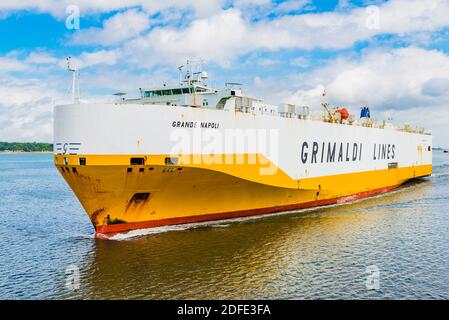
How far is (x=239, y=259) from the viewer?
14.9m

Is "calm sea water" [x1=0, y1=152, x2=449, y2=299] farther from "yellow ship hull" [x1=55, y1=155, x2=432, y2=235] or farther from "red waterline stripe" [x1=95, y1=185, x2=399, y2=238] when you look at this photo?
"yellow ship hull" [x1=55, y1=155, x2=432, y2=235]

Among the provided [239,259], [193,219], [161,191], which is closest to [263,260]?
[239,259]

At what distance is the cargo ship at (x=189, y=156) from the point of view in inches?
640

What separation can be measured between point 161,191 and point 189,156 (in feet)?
6.38

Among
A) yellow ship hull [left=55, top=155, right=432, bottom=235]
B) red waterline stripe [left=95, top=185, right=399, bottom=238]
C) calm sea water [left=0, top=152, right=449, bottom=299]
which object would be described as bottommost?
calm sea water [left=0, top=152, right=449, bottom=299]

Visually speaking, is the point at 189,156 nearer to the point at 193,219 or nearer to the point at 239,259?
the point at 193,219

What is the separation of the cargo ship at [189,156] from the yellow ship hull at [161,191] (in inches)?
1.7

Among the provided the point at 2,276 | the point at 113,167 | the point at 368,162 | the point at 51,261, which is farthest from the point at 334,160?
the point at 2,276

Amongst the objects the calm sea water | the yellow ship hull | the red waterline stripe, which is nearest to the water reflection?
the calm sea water

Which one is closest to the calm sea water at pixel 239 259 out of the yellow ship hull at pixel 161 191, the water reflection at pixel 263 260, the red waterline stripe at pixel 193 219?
the water reflection at pixel 263 260

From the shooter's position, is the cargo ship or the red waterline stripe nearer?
the cargo ship

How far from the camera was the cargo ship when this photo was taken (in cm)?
1625

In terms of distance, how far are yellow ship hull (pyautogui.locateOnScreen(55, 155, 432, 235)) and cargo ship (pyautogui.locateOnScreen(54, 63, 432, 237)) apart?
4 centimetres

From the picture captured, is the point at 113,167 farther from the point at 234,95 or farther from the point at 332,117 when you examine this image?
the point at 332,117
